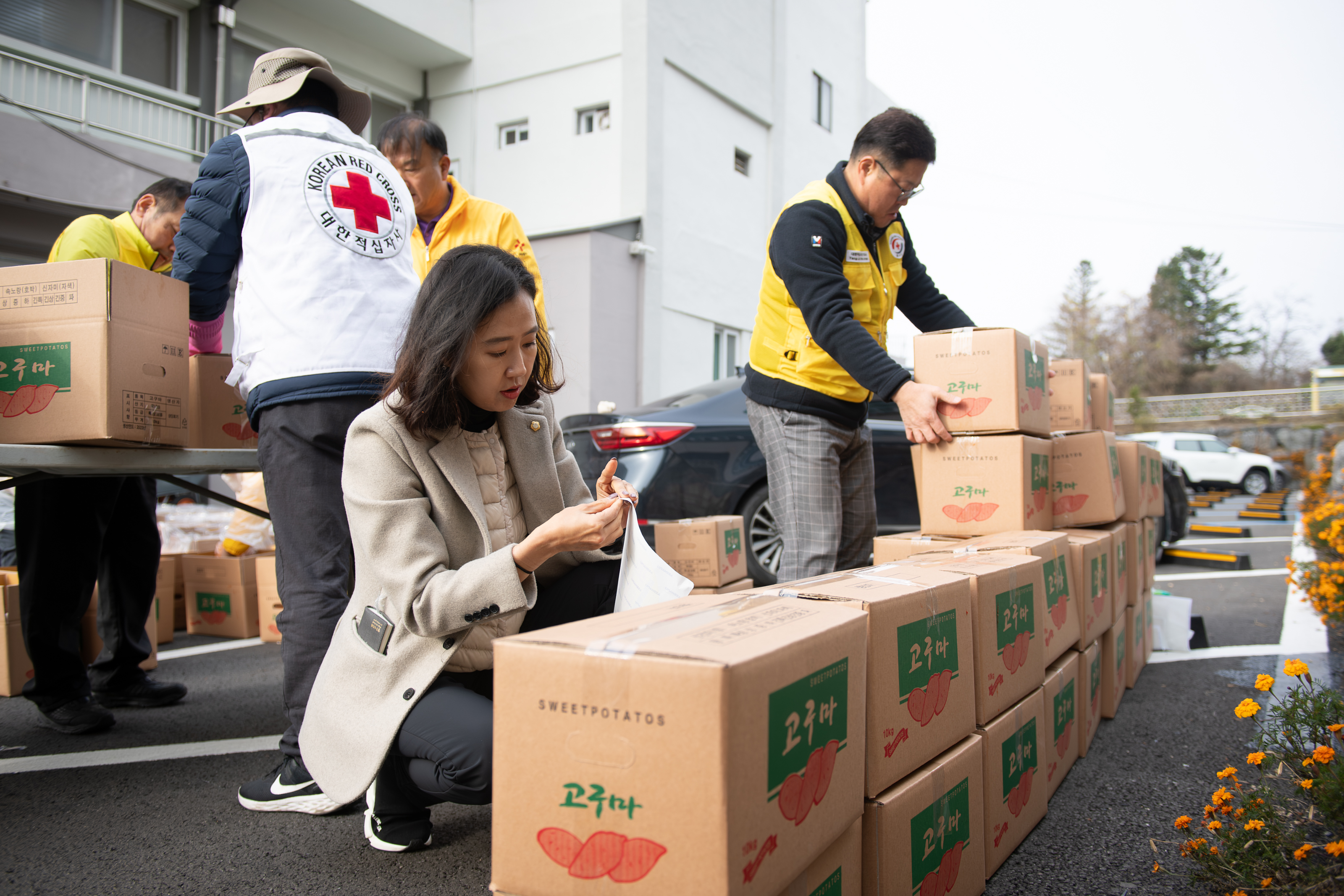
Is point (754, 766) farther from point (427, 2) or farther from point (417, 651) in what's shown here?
point (427, 2)

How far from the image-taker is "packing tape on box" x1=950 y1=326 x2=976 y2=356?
2.53m

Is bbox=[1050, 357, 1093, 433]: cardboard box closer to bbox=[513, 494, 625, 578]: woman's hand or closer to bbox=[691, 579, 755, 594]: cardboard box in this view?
bbox=[691, 579, 755, 594]: cardboard box

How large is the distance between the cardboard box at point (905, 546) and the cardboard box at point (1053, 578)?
0.09 meters

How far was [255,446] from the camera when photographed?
2.77 metres

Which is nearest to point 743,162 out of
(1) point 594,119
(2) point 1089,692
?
(1) point 594,119

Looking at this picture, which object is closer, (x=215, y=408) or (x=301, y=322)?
(x=301, y=322)

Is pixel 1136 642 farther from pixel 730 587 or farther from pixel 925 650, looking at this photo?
pixel 925 650

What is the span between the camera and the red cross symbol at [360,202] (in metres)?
2.13

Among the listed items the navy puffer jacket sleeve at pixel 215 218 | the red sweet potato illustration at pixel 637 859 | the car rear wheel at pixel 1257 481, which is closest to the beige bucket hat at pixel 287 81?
the navy puffer jacket sleeve at pixel 215 218

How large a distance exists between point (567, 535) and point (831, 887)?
2.20 feet

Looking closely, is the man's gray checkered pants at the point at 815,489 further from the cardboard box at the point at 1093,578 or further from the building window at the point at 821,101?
the building window at the point at 821,101

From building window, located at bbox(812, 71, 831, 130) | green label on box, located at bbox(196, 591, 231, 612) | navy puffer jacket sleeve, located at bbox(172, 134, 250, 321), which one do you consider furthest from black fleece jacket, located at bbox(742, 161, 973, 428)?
building window, located at bbox(812, 71, 831, 130)

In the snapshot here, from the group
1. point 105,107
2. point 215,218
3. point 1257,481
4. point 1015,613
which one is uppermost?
point 105,107

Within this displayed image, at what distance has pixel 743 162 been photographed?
1385 centimetres
